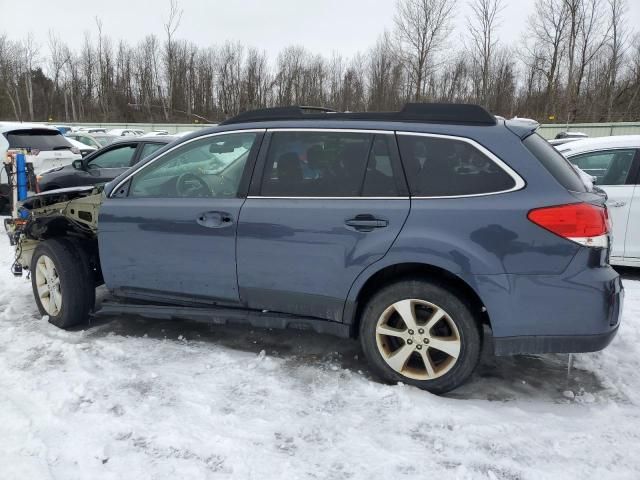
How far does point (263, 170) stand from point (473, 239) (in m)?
1.50

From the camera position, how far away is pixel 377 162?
328cm

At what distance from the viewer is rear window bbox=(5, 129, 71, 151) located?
33.4 feet

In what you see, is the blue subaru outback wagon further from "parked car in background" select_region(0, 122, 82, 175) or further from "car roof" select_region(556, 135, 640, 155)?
"parked car in background" select_region(0, 122, 82, 175)

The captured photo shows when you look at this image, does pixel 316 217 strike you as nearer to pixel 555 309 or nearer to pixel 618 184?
pixel 555 309

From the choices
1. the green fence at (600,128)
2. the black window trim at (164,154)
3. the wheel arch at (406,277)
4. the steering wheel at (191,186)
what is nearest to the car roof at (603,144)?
the wheel arch at (406,277)

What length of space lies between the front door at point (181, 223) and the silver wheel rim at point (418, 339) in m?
1.11

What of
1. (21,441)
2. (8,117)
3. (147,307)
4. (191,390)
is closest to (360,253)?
(191,390)

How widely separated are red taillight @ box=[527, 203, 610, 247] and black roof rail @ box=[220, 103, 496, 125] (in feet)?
2.23

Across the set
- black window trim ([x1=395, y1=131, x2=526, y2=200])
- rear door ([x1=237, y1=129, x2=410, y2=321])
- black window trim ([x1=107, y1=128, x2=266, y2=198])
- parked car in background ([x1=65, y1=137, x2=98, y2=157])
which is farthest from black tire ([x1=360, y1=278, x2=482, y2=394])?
parked car in background ([x1=65, y1=137, x2=98, y2=157])

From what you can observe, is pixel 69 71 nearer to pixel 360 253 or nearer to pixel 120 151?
pixel 120 151

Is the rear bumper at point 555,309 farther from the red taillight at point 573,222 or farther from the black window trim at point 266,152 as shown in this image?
the black window trim at point 266,152

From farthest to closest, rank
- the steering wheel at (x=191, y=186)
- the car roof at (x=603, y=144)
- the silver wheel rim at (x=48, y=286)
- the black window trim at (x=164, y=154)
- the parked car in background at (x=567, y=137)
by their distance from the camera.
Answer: the parked car in background at (x=567, y=137)
the car roof at (x=603, y=144)
the silver wheel rim at (x=48, y=286)
the steering wheel at (x=191, y=186)
the black window trim at (x=164, y=154)

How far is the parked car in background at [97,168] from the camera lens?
27.9 feet

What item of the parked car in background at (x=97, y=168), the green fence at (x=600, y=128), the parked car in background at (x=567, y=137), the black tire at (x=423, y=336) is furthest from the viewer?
the green fence at (x=600, y=128)
